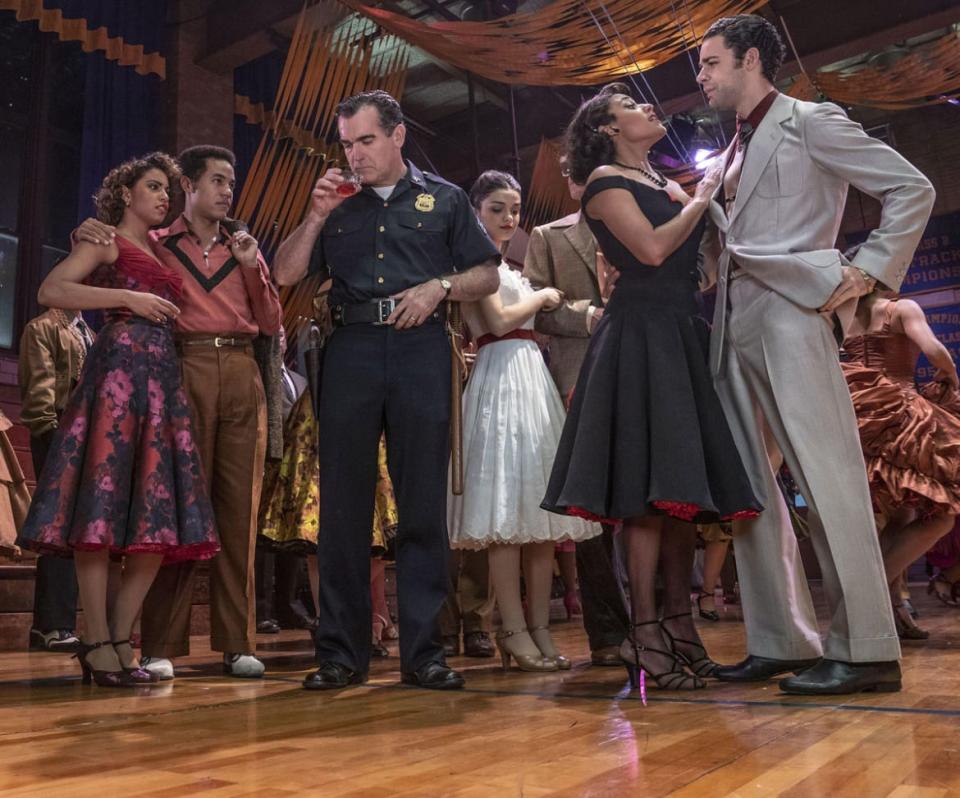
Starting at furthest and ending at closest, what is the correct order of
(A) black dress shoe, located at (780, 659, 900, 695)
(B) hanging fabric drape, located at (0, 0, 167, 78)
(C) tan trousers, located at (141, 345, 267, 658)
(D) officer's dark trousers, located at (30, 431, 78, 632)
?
(B) hanging fabric drape, located at (0, 0, 167, 78)
(D) officer's dark trousers, located at (30, 431, 78, 632)
(C) tan trousers, located at (141, 345, 267, 658)
(A) black dress shoe, located at (780, 659, 900, 695)

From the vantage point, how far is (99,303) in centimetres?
253

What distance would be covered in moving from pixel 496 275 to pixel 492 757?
4.29 ft

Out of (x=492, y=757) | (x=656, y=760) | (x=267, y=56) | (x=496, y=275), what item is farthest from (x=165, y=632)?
(x=267, y=56)

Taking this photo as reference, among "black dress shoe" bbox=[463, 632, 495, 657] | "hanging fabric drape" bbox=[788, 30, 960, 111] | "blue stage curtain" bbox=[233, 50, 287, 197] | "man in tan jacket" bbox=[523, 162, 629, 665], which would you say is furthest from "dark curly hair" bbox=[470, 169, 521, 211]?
"blue stage curtain" bbox=[233, 50, 287, 197]

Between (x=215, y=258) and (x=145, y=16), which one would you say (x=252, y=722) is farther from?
(x=145, y=16)

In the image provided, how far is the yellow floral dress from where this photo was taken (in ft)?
10.6

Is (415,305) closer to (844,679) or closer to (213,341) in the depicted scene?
(213,341)

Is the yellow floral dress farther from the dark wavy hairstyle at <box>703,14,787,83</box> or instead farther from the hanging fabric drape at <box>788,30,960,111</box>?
the hanging fabric drape at <box>788,30,960,111</box>

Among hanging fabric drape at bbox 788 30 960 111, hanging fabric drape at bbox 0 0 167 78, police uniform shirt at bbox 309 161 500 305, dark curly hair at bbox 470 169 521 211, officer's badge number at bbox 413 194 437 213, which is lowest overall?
police uniform shirt at bbox 309 161 500 305

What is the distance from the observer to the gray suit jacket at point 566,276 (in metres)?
2.93

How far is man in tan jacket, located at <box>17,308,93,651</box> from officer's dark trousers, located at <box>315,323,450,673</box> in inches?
79.6

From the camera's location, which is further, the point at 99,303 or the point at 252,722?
the point at 99,303

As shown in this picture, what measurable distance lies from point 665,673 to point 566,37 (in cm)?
393

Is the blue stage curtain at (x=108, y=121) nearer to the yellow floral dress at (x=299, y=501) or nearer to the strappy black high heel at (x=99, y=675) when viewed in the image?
the yellow floral dress at (x=299, y=501)
